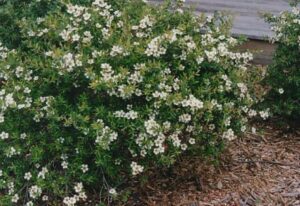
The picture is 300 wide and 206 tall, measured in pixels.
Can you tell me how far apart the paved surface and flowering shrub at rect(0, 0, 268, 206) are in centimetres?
215

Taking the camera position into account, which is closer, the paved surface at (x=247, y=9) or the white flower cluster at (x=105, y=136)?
the white flower cluster at (x=105, y=136)

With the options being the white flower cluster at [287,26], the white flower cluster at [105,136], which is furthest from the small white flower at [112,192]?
the white flower cluster at [287,26]

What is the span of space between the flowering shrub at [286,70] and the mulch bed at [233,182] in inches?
12.5

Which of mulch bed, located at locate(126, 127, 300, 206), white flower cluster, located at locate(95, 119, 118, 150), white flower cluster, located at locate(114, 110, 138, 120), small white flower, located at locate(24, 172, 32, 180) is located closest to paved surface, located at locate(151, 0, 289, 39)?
mulch bed, located at locate(126, 127, 300, 206)

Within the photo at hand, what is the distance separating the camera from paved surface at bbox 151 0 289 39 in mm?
5574

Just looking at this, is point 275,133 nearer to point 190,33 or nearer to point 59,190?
point 190,33

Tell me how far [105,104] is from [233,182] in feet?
3.42

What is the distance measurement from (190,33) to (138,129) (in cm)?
82

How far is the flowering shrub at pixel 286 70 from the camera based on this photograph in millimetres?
4133

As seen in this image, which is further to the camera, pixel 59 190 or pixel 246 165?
pixel 246 165

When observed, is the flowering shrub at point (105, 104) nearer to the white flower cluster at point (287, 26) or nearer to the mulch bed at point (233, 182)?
the mulch bed at point (233, 182)

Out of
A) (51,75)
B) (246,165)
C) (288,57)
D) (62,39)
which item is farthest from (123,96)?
(288,57)

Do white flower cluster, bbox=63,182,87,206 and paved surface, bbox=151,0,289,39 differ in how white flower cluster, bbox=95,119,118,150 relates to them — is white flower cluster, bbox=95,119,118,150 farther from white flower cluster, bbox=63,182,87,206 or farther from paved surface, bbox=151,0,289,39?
paved surface, bbox=151,0,289,39

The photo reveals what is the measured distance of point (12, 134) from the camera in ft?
10.5
